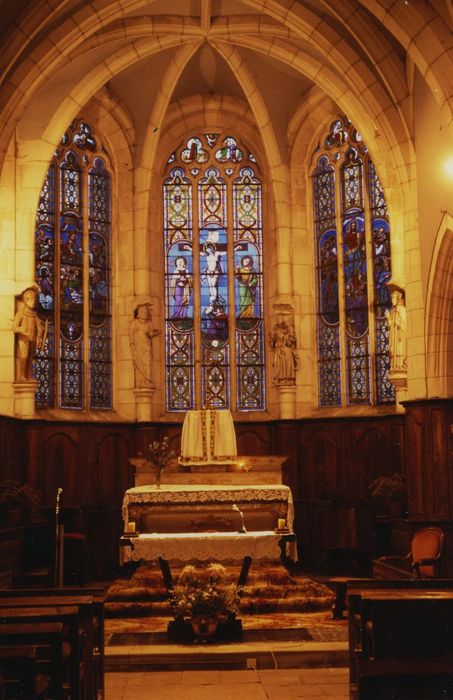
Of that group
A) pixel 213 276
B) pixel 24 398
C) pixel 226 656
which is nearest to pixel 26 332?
pixel 24 398

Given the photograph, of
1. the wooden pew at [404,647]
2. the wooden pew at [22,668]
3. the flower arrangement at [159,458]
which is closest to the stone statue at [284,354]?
the flower arrangement at [159,458]

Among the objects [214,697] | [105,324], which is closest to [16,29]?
[105,324]

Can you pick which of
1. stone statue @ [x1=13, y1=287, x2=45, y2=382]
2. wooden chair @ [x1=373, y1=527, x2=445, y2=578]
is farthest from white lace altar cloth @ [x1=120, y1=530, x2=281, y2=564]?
stone statue @ [x1=13, y1=287, x2=45, y2=382]

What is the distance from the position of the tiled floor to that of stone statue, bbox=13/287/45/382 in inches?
298

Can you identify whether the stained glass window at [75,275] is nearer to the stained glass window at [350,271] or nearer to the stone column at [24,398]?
the stone column at [24,398]

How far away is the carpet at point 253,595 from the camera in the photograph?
39.9 ft

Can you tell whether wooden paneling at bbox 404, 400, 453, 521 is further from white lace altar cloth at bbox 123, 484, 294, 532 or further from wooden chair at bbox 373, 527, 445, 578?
white lace altar cloth at bbox 123, 484, 294, 532

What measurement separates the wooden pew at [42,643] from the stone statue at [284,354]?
1122 centimetres

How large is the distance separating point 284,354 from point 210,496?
4559 mm

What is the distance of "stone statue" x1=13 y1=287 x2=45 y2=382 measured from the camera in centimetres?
1594

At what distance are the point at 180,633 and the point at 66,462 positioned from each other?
686 cm

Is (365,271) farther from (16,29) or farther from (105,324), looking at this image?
(16,29)

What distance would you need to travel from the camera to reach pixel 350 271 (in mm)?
18375

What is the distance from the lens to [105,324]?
1862 cm
